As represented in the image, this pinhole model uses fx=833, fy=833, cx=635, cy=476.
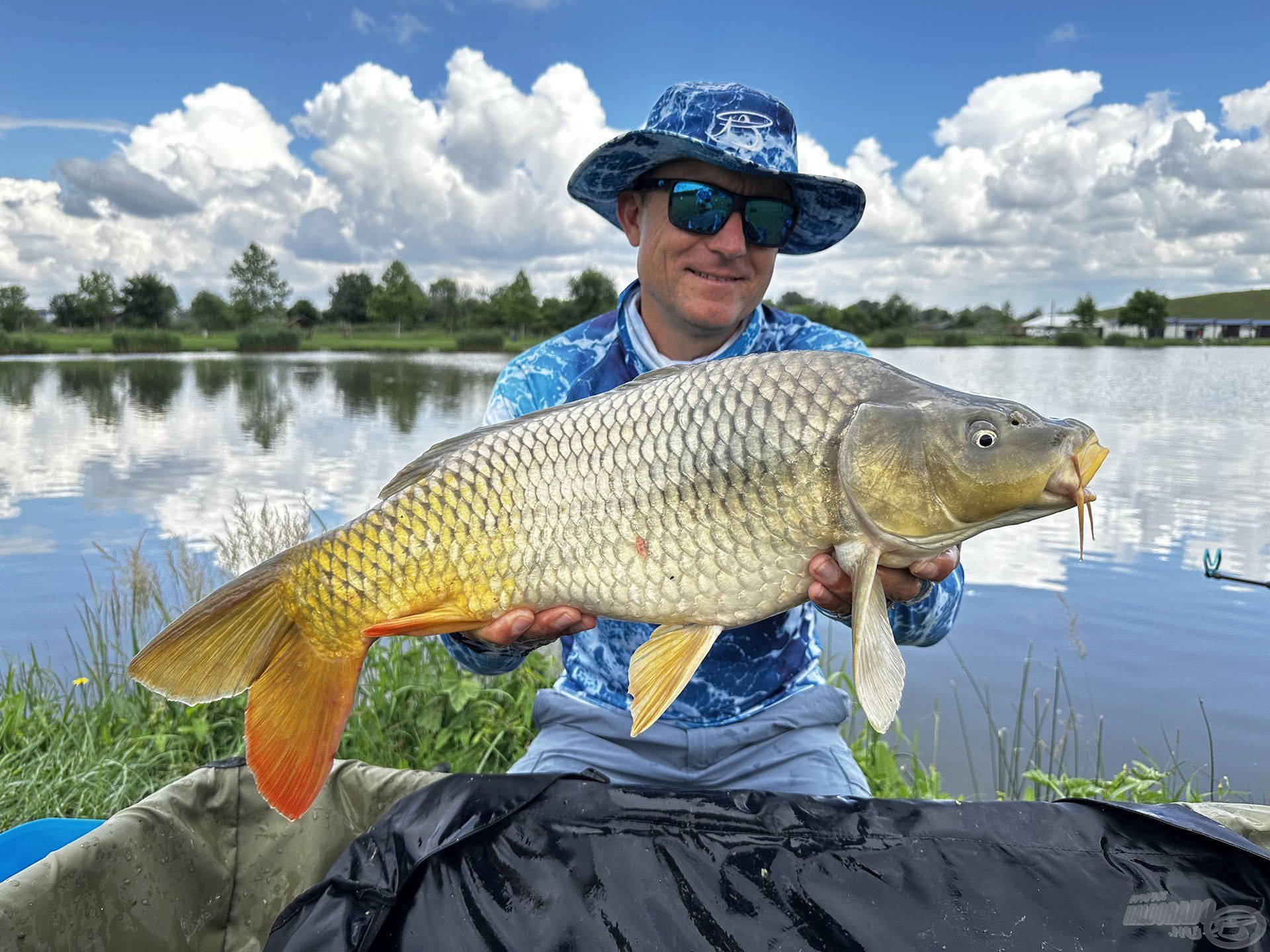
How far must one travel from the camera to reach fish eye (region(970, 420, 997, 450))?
3.63 ft

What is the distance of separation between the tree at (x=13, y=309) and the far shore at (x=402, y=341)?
4.44ft

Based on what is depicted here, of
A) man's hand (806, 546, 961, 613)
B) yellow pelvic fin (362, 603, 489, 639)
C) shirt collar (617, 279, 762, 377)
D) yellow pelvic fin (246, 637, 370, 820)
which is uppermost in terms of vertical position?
shirt collar (617, 279, 762, 377)

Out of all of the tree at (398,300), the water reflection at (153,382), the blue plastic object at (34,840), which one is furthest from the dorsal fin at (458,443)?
the tree at (398,300)

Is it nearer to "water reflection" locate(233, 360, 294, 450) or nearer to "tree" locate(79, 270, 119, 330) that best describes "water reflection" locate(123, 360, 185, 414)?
"water reflection" locate(233, 360, 294, 450)

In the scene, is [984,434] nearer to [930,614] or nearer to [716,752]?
[930,614]

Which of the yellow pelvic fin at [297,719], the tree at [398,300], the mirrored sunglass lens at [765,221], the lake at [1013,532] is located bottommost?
the lake at [1013,532]

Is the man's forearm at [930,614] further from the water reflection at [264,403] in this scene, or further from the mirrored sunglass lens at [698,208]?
the water reflection at [264,403]

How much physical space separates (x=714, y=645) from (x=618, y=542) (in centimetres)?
55

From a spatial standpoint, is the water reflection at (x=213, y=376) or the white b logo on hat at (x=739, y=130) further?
the water reflection at (x=213, y=376)

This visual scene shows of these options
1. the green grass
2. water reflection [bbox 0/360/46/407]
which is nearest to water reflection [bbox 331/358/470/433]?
water reflection [bbox 0/360/46/407]

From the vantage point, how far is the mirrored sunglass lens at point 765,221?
1810 millimetres

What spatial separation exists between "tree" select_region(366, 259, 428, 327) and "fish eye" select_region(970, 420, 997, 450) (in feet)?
160

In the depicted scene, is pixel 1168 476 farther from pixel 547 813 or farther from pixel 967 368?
pixel 967 368

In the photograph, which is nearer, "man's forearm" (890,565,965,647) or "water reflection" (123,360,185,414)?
"man's forearm" (890,565,965,647)
